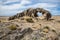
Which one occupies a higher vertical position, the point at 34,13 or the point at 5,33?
the point at 5,33

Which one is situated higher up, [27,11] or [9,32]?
[9,32]

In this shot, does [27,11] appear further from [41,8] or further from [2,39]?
[2,39]

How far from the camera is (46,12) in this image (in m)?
32.7

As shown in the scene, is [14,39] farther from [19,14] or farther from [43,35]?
[19,14]

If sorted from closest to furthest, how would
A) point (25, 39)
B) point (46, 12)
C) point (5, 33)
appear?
1. point (25, 39)
2. point (5, 33)
3. point (46, 12)

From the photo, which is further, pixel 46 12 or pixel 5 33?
pixel 46 12

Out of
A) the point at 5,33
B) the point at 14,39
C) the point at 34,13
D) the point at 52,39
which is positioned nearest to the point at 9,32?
the point at 5,33

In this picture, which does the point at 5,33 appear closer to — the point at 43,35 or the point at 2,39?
the point at 2,39

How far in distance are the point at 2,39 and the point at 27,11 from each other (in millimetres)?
21894

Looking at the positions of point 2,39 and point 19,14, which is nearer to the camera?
point 2,39

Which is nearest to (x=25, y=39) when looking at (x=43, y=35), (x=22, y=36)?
(x=22, y=36)

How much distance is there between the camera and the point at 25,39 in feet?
36.5

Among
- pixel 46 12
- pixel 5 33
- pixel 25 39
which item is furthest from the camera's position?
pixel 46 12

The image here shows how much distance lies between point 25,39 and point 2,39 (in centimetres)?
141
